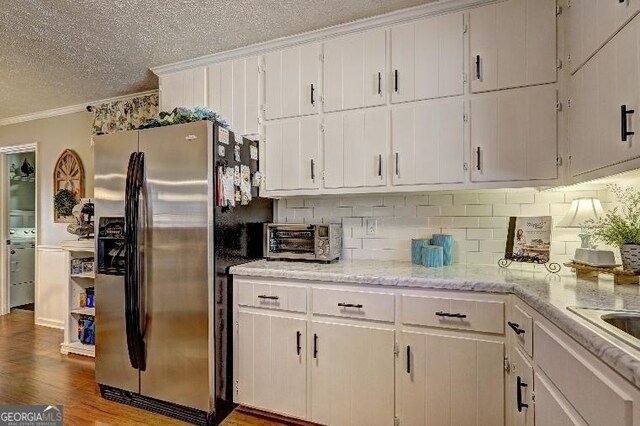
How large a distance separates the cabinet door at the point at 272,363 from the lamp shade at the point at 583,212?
1608 mm

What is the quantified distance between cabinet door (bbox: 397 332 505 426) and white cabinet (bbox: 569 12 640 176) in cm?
97

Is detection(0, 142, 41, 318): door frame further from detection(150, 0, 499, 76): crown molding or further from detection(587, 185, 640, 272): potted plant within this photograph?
detection(587, 185, 640, 272): potted plant

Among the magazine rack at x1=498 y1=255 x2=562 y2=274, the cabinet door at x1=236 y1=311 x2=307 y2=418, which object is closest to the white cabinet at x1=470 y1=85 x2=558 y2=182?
the magazine rack at x1=498 y1=255 x2=562 y2=274

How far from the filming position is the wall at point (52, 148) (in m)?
3.86

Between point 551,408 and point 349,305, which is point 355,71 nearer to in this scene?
point 349,305

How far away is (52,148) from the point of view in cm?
408

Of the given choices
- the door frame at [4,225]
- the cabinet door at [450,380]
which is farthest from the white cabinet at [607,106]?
the door frame at [4,225]

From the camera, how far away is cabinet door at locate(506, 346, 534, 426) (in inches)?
54.9

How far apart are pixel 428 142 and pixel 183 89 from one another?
1.97m

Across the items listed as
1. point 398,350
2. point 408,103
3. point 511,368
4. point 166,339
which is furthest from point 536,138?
point 166,339

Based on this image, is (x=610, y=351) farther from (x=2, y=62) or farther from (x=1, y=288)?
(x=1, y=288)

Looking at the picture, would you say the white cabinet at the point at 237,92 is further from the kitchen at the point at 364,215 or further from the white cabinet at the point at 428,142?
the white cabinet at the point at 428,142

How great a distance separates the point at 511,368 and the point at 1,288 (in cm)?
580

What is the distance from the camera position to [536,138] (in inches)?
73.7
